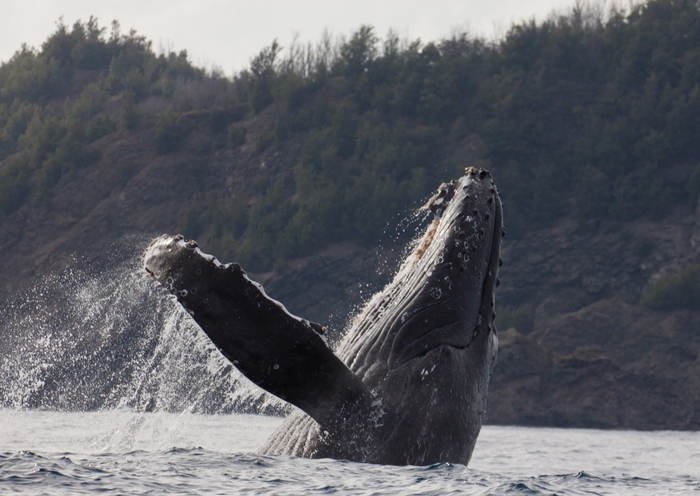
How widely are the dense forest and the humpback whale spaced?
4568 centimetres

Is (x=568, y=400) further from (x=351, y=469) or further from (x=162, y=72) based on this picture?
(x=162, y=72)

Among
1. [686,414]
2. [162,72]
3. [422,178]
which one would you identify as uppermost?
[162,72]

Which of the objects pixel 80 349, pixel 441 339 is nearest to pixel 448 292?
pixel 441 339

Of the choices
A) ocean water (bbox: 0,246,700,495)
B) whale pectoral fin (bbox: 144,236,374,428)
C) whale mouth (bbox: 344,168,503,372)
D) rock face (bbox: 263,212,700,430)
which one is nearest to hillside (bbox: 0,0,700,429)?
rock face (bbox: 263,212,700,430)

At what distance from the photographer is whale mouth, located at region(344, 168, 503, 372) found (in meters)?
5.80

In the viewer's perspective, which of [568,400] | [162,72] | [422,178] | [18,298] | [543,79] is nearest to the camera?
[568,400]

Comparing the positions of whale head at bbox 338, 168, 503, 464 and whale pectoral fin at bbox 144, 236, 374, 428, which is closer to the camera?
whale pectoral fin at bbox 144, 236, 374, 428

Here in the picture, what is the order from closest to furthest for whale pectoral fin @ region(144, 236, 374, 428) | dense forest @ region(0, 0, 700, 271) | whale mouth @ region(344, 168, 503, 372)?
whale pectoral fin @ region(144, 236, 374, 428), whale mouth @ region(344, 168, 503, 372), dense forest @ region(0, 0, 700, 271)

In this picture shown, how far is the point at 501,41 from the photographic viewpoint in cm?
6262

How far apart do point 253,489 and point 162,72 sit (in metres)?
76.3

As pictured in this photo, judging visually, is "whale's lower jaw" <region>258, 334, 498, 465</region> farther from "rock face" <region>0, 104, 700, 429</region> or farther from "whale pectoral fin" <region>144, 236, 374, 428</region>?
"rock face" <region>0, 104, 700, 429</region>

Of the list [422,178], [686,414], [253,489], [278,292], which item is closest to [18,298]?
[278,292]

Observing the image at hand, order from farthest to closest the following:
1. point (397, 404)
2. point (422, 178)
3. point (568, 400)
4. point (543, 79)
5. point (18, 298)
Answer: point (543, 79), point (422, 178), point (18, 298), point (568, 400), point (397, 404)

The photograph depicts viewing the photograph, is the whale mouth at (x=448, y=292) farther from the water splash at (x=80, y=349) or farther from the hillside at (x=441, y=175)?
the hillside at (x=441, y=175)
